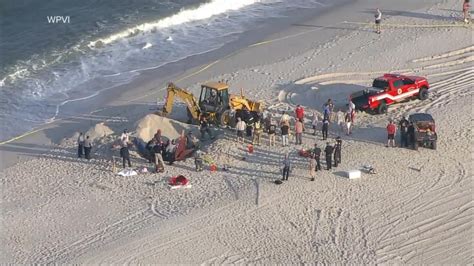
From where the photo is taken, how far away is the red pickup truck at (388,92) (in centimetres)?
3161

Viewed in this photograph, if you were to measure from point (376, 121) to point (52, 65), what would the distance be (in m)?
17.8

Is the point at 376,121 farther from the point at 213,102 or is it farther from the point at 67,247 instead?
the point at 67,247

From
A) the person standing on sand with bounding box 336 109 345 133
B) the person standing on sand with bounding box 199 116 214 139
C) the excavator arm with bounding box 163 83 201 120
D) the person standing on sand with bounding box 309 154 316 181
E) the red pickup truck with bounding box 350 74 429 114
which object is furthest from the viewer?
the red pickup truck with bounding box 350 74 429 114

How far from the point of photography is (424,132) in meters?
28.4

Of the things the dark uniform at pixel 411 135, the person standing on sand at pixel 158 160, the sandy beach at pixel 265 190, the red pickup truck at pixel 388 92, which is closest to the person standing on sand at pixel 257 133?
the sandy beach at pixel 265 190

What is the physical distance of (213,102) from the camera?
3109cm

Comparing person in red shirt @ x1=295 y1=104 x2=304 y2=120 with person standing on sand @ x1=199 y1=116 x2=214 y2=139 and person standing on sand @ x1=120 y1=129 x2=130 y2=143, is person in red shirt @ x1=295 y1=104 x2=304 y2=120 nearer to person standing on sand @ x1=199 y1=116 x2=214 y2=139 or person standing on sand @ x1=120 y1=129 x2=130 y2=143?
person standing on sand @ x1=199 y1=116 x2=214 y2=139

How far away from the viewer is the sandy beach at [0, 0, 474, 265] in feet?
77.7

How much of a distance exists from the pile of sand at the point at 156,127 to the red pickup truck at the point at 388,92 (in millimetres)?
6581

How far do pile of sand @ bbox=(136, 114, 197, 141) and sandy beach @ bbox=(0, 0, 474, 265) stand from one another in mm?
145

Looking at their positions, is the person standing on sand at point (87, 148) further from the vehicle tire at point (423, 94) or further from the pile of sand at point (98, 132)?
the vehicle tire at point (423, 94)

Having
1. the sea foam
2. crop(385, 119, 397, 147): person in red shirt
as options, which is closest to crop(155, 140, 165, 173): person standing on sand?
crop(385, 119, 397, 147): person in red shirt

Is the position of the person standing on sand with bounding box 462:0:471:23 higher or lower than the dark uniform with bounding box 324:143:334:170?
higher

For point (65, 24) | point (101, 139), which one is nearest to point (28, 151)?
point (101, 139)
